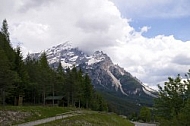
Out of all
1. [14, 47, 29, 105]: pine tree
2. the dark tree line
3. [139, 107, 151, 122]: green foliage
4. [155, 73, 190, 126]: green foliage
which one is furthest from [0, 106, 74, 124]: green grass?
[139, 107, 151, 122]: green foliage

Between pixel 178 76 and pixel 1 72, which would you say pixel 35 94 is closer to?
pixel 1 72

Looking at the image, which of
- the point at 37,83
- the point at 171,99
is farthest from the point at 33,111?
the point at 37,83

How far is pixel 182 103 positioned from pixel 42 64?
67669 millimetres

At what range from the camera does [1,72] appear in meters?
54.9

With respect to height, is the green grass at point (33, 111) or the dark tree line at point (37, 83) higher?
the dark tree line at point (37, 83)

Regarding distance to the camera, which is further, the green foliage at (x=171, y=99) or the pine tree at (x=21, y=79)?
the pine tree at (x=21, y=79)

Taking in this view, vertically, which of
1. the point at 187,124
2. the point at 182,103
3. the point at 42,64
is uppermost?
the point at 42,64

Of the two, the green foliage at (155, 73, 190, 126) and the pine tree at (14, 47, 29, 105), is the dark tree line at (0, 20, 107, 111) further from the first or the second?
the green foliage at (155, 73, 190, 126)

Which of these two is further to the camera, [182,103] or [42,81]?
[42,81]

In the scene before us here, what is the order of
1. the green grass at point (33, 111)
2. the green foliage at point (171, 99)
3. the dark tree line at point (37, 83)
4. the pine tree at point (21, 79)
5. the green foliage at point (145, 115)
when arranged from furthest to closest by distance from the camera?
the green foliage at point (145, 115)
the dark tree line at point (37, 83)
the pine tree at point (21, 79)
the green grass at point (33, 111)
the green foliage at point (171, 99)

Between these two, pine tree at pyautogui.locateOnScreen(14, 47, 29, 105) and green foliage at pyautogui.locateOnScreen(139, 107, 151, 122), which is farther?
green foliage at pyautogui.locateOnScreen(139, 107, 151, 122)

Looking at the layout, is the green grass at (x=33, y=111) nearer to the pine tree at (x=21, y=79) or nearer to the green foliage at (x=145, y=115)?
the pine tree at (x=21, y=79)

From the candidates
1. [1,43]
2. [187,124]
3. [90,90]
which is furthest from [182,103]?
[90,90]

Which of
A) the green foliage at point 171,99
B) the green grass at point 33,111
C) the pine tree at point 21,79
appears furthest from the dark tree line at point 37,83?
the green foliage at point 171,99
